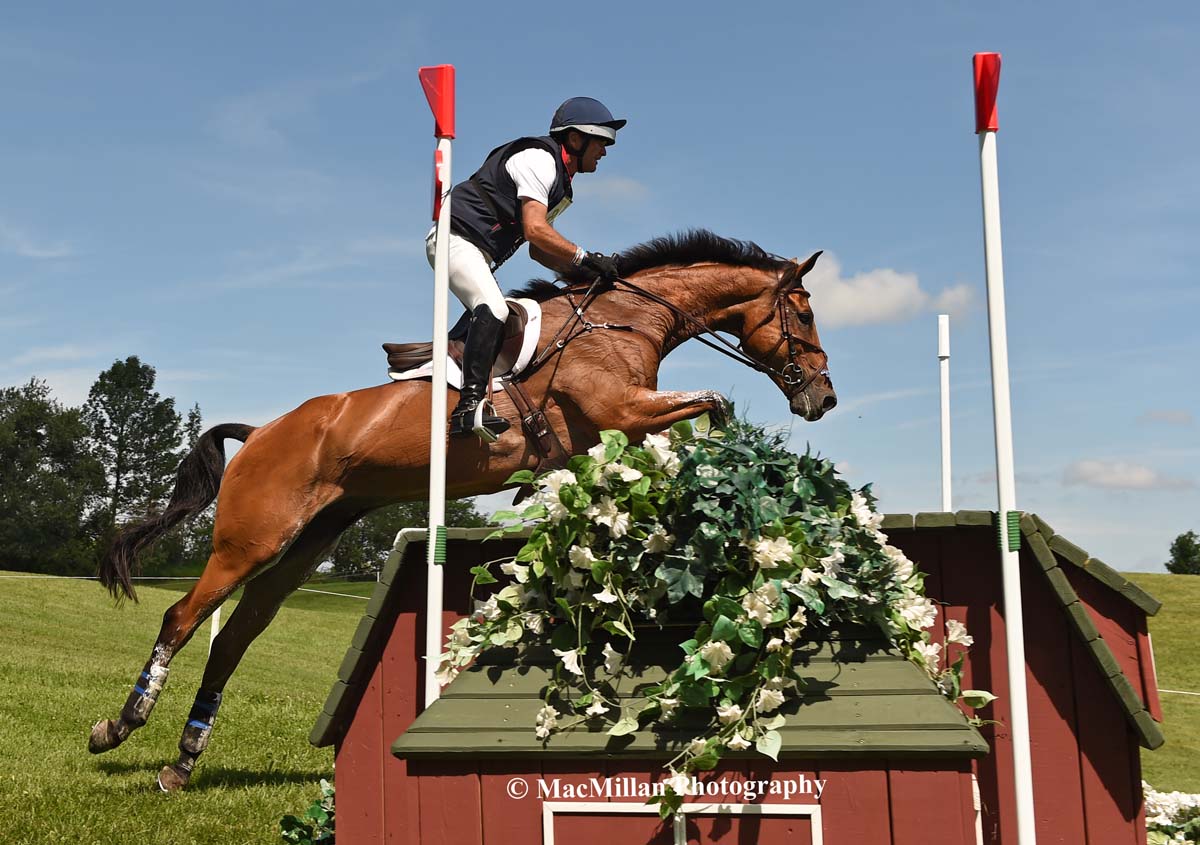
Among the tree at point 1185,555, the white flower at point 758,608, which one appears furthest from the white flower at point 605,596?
the tree at point 1185,555

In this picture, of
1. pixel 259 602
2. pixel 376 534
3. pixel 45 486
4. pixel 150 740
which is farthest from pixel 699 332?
pixel 45 486

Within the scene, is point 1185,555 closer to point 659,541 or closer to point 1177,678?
point 1177,678

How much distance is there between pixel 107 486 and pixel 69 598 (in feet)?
122

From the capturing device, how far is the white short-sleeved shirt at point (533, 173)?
16.7 ft

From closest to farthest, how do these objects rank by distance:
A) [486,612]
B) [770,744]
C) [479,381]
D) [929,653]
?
[770,744]
[929,653]
[486,612]
[479,381]

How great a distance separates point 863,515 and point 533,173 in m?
2.44

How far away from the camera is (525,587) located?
11.5 ft

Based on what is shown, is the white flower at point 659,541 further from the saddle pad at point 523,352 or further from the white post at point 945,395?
the white post at point 945,395

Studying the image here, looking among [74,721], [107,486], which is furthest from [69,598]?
[107,486]

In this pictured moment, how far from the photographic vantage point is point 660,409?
16.6ft

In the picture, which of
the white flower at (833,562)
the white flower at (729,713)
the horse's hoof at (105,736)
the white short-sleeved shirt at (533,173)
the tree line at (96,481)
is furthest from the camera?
the tree line at (96,481)

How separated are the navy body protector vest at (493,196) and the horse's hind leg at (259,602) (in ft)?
5.70

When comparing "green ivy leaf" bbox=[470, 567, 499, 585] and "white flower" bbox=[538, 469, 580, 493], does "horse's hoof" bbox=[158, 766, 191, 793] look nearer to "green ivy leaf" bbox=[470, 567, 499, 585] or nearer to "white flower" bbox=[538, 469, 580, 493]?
"green ivy leaf" bbox=[470, 567, 499, 585]

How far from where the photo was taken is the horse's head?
17.9ft
